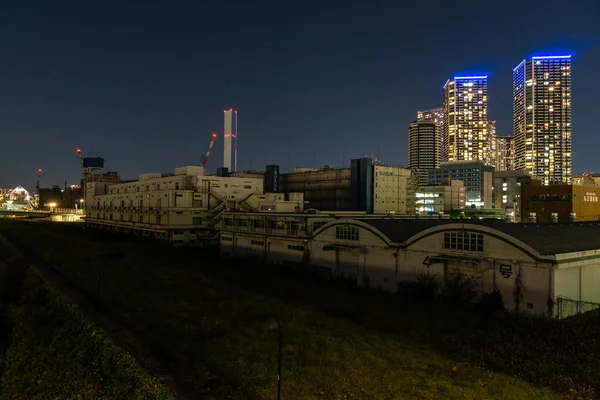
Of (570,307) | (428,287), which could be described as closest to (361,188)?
(428,287)

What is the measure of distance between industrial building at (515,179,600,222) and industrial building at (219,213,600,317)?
37.4m

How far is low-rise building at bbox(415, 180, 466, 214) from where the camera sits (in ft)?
390

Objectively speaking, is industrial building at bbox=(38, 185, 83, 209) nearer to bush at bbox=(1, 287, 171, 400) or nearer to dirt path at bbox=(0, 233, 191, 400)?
dirt path at bbox=(0, 233, 191, 400)

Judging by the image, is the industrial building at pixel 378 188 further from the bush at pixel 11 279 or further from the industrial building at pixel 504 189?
the industrial building at pixel 504 189

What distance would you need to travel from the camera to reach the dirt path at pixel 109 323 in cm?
1442

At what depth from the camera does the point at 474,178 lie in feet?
495

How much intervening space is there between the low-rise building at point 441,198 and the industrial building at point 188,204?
217 ft

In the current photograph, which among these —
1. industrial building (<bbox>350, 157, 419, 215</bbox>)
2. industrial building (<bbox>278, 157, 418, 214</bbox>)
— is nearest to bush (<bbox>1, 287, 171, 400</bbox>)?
industrial building (<bbox>278, 157, 418, 214</bbox>)

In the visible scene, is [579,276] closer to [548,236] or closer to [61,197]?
[548,236]

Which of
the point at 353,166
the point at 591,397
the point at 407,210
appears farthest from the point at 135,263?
the point at 407,210

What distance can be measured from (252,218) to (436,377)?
31.0 metres

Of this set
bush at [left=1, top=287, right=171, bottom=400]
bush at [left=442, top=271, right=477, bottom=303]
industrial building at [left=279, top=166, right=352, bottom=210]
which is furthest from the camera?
industrial building at [left=279, top=166, right=352, bottom=210]

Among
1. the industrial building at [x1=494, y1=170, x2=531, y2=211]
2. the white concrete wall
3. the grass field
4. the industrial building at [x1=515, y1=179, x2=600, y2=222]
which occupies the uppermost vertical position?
the industrial building at [x1=494, y1=170, x2=531, y2=211]

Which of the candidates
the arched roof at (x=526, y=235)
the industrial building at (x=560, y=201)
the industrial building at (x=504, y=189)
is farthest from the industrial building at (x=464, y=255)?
the industrial building at (x=504, y=189)
